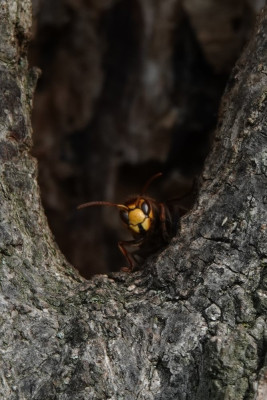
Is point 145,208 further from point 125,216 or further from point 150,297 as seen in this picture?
point 150,297

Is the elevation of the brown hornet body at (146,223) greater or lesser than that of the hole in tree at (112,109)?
lesser

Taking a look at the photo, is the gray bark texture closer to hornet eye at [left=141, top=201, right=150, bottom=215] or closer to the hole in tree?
hornet eye at [left=141, top=201, right=150, bottom=215]

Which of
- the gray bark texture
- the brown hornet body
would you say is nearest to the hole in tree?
the brown hornet body

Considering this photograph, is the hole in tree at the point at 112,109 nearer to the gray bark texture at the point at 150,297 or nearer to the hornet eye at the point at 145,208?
the hornet eye at the point at 145,208

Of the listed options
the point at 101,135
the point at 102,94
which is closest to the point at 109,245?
the point at 101,135

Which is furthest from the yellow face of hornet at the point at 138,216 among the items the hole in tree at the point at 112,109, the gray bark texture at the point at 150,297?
the gray bark texture at the point at 150,297

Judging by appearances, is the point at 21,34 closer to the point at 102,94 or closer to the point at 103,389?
the point at 103,389

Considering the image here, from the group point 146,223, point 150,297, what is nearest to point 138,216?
point 146,223
